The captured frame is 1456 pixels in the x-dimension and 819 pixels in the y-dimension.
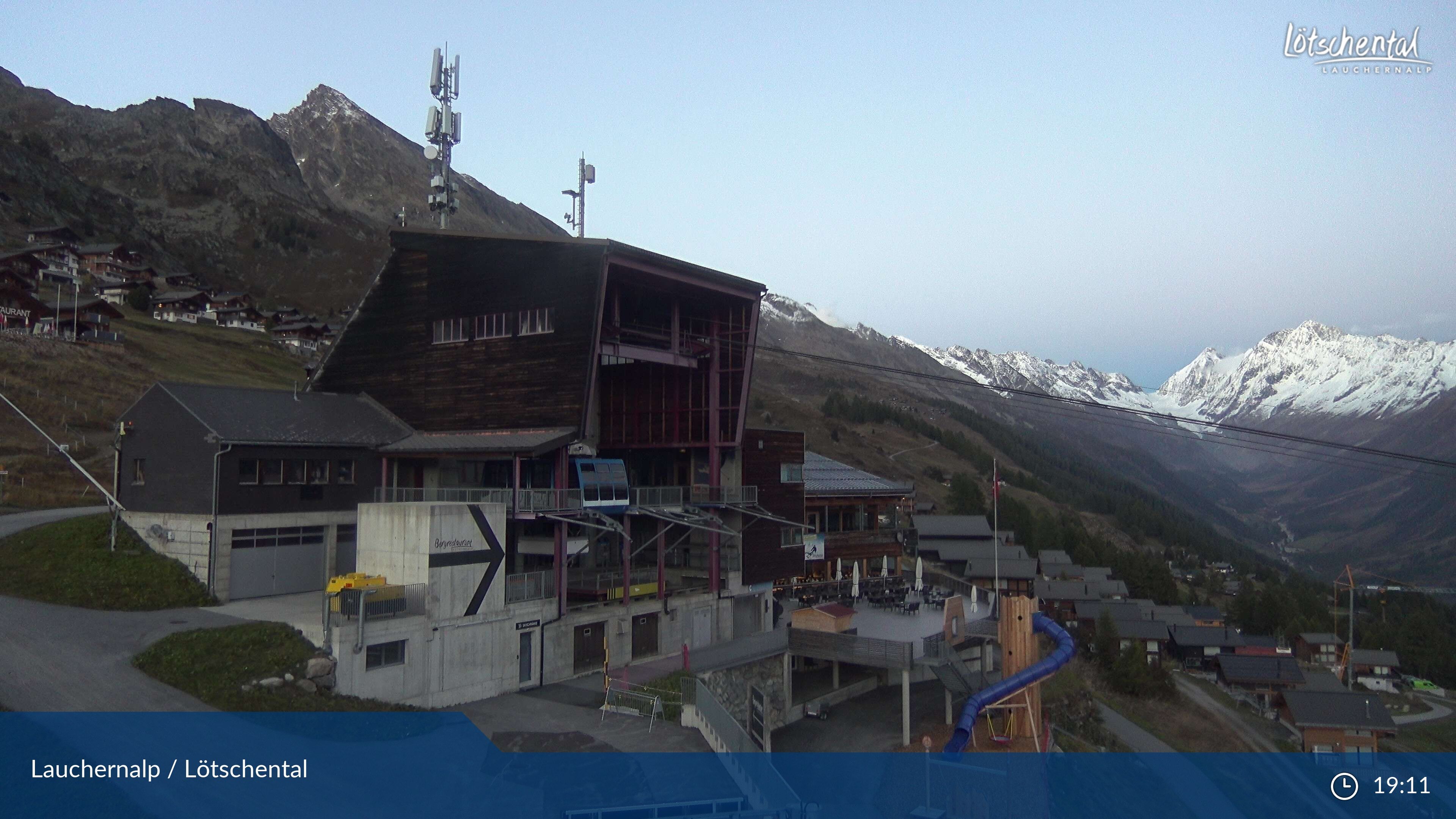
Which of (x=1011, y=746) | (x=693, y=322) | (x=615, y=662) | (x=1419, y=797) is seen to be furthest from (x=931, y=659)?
(x=1419, y=797)

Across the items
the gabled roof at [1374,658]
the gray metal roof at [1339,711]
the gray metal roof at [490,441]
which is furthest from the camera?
the gabled roof at [1374,658]

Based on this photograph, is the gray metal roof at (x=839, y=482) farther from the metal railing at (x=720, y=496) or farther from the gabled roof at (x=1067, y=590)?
the gabled roof at (x=1067, y=590)

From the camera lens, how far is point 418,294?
40.4 metres

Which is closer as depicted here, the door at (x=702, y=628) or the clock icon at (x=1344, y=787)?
the door at (x=702, y=628)

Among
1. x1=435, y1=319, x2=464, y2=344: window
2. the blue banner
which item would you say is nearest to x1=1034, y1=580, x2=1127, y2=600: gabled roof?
the blue banner

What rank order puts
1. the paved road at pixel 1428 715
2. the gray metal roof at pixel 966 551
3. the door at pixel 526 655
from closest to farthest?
1. the door at pixel 526 655
2. the paved road at pixel 1428 715
3. the gray metal roof at pixel 966 551

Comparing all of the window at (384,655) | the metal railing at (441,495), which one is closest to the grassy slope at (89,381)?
the metal railing at (441,495)

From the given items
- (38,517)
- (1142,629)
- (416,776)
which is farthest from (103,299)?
(1142,629)

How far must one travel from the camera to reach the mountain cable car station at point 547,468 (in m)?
27.8

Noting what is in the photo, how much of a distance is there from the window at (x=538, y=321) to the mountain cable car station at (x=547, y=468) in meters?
0.07

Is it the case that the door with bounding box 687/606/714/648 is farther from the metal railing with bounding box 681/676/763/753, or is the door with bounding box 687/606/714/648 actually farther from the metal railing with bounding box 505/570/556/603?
the metal railing with bounding box 681/676/763/753

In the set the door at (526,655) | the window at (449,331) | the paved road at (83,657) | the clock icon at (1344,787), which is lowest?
the clock icon at (1344,787)

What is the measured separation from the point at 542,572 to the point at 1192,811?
32859 mm

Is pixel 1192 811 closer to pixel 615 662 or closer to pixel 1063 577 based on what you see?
pixel 615 662
